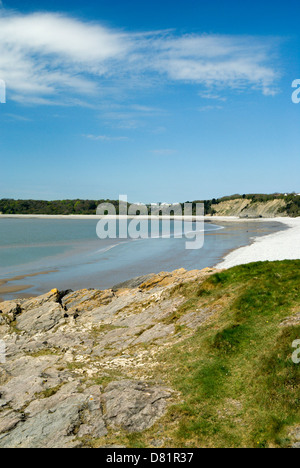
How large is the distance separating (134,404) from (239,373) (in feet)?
13.4

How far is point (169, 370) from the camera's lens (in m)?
14.6

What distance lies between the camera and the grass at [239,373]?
33.8ft

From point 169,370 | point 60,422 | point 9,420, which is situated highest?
point 169,370

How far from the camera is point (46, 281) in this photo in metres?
43.2

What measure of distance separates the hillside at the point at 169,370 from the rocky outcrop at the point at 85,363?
54mm

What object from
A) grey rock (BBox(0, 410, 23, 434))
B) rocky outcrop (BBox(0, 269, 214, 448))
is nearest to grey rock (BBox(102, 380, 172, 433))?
rocky outcrop (BBox(0, 269, 214, 448))

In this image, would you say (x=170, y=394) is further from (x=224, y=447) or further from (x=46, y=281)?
(x=46, y=281)

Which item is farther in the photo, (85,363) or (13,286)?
(13,286)

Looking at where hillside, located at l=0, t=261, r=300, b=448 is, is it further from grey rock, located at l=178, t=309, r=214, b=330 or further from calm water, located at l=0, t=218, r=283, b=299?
calm water, located at l=0, t=218, r=283, b=299

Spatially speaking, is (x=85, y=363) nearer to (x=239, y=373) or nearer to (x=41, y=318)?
(x=239, y=373)

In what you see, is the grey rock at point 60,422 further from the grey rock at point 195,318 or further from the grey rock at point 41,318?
the grey rock at point 41,318

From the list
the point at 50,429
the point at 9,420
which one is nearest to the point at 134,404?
the point at 50,429

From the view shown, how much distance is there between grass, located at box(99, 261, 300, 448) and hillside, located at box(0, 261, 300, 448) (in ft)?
0.13

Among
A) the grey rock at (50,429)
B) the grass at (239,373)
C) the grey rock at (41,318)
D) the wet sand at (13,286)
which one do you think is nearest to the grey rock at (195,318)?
the grass at (239,373)
